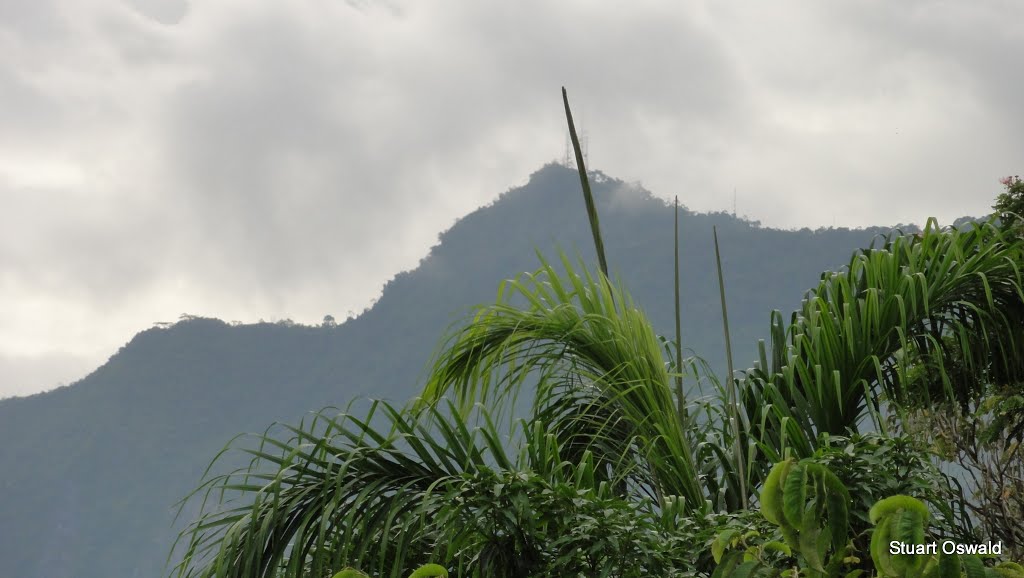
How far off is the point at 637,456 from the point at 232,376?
66.7m

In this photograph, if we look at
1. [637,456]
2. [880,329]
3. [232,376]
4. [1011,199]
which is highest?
[1011,199]

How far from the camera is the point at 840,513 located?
4.49 feet

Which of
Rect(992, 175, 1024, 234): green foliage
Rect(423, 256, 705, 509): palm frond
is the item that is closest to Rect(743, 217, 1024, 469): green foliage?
Rect(423, 256, 705, 509): palm frond

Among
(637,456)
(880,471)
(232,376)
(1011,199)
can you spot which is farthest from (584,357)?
(232,376)

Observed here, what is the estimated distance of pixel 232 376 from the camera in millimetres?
66625

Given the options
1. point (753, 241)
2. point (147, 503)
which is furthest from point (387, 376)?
point (753, 241)

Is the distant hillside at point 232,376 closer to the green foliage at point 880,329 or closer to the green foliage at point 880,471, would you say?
the green foliage at point 880,329

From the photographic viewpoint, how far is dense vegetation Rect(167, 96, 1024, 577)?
177 cm

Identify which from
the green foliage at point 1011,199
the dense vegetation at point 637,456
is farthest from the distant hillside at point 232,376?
the dense vegetation at point 637,456

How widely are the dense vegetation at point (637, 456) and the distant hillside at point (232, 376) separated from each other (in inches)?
2208

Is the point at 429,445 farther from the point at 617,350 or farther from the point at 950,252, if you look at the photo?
the point at 950,252

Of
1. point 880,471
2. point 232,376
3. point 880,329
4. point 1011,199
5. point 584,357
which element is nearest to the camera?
point 880,471

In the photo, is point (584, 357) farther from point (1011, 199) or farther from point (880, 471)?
point (1011, 199)

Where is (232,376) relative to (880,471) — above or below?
below
